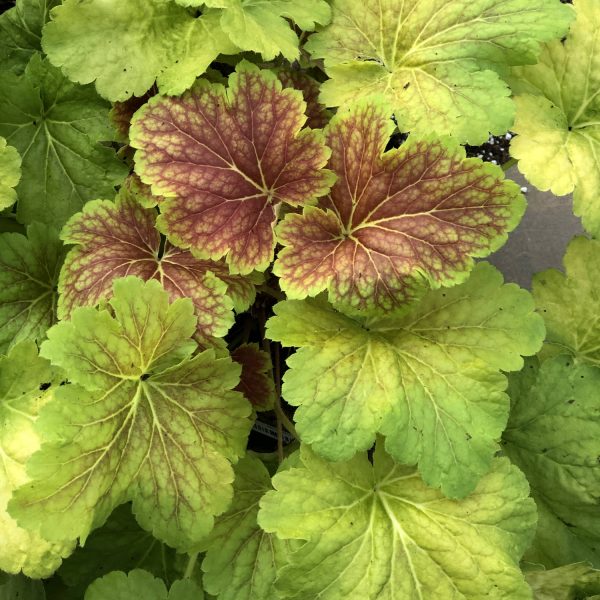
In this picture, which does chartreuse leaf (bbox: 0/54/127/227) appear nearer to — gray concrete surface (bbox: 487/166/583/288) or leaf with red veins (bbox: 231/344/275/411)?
leaf with red veins (bbox: 231/344/275/411)

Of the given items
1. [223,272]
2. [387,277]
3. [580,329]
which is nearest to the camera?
[387,277]

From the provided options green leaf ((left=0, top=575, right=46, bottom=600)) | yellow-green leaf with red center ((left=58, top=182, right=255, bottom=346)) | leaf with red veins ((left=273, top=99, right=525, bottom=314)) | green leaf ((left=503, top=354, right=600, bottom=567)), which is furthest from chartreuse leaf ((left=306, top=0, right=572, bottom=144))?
green leaf ((left=0, top=575, right=46, bottom=600))

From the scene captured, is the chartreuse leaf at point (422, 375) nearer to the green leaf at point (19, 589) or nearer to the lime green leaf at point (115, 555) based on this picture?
the lime green leaf at point (115, 555)

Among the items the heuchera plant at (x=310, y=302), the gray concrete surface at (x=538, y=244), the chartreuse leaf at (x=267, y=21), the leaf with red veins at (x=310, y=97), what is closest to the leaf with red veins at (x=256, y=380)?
the heuchera plant at (x=310, y=302)

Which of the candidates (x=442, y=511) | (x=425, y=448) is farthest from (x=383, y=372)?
(x=442, y=511)

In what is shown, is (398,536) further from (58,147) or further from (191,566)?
(58,147)

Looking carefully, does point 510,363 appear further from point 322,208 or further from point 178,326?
point 178,326
